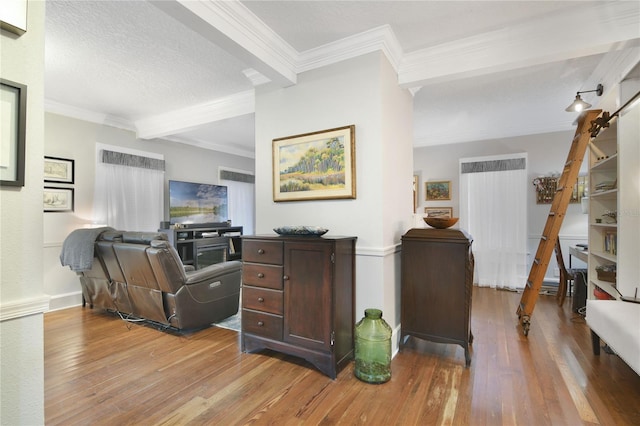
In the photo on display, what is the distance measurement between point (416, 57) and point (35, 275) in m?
3.01

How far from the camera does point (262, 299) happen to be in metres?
2.57

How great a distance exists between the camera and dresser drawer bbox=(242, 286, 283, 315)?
2.51 m

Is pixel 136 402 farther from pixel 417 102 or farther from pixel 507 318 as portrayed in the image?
pixel 417 102

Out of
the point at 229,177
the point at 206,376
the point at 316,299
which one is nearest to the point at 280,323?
the point at 316,299

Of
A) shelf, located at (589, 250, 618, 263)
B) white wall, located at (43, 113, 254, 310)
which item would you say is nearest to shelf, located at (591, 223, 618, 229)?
shelf, located at (589, 250, 618, 263)

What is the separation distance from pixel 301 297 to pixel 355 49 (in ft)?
6.79

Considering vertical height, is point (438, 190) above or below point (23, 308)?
above

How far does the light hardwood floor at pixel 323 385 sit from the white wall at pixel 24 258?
932 mm

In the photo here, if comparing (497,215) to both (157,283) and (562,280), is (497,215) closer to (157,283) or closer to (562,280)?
(562,280)

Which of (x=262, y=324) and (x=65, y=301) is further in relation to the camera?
(x=65, y=301)

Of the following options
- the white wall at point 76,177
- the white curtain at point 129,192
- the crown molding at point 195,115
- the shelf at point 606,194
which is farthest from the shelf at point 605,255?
the white wall at point 76,177

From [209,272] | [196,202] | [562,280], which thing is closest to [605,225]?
[562,280]

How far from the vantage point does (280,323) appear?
2.50 meters

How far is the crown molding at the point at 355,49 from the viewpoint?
2510 mm
